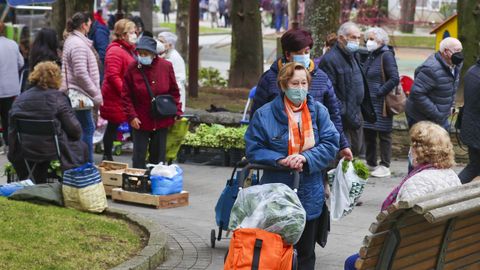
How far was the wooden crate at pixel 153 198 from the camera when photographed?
435 inches

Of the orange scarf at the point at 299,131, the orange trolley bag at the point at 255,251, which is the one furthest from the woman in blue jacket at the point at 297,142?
the orange trolley bag at the point at 255,251

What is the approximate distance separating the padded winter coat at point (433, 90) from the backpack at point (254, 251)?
554 cm

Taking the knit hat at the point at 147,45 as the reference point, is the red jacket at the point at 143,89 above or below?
below

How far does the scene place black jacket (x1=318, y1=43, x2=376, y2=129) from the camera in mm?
11086

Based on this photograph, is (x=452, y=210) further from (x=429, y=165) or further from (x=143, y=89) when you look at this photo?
(x=143, y=89)

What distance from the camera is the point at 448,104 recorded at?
1191cm

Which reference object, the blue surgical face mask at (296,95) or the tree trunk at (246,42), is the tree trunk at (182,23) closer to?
the tree trunk at (246,42)

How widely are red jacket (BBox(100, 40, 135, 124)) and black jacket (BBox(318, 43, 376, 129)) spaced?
2.77 m

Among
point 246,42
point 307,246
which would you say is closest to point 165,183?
point 307,246

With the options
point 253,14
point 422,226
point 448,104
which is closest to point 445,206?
point 422,226

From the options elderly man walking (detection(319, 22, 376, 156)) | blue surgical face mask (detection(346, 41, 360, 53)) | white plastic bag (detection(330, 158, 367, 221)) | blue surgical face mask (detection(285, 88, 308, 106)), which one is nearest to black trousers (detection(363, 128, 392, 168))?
elderly man walking (detection(319, 22, 376, 156))

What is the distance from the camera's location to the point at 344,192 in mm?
8156

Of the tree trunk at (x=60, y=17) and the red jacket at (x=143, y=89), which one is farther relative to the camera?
the tree trunk at (x=60, y=17)

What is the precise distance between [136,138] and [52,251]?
3828mm
